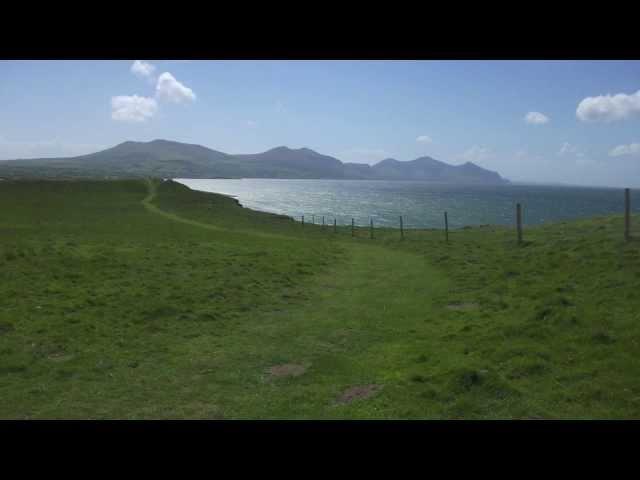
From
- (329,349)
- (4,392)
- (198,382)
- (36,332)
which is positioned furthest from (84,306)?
(329,349)

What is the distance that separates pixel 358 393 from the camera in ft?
27.9

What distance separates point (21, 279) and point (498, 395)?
60.3ft

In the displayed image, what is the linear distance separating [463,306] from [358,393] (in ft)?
25.5

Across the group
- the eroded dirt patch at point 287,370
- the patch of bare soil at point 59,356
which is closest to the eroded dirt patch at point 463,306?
the eroded dirt patch at point 287,370

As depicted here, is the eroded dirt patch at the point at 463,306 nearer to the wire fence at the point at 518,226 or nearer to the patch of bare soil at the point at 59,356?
the wire fence at the point at 518,226

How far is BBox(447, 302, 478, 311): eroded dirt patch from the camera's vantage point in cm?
1456

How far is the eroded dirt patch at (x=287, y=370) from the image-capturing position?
975 centimetres

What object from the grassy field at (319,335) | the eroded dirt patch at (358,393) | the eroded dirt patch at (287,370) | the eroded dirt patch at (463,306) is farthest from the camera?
the eroded dirt patch at (463,306)

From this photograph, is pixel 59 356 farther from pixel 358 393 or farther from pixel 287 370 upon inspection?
pixel 358 393

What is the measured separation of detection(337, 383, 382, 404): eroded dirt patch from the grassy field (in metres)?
0.04

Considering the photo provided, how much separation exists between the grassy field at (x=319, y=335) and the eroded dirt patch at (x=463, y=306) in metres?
0.09

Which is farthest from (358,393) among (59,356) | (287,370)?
(59,356)

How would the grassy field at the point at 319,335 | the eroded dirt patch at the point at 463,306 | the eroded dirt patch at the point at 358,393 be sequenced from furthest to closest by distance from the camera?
1. the eroded dirt patch at the point at 463,306
2. the eroded dirt patch at the point at 358,393
3. the grassy field at the point at 319,335
